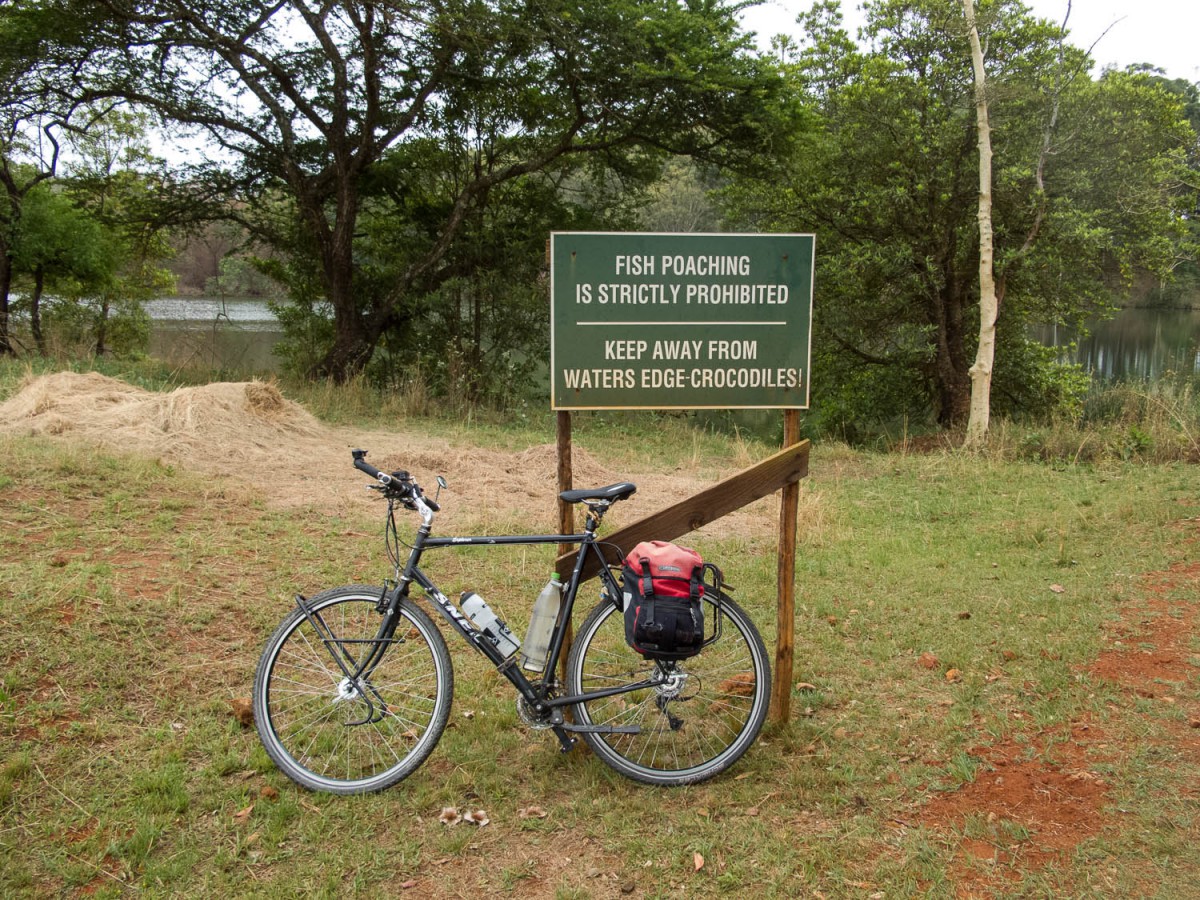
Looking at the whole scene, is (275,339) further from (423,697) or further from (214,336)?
(423,697)

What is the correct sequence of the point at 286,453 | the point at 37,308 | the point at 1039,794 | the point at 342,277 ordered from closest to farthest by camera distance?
1. the point at 1039,794
2. the point at 286,453
3. the point at 342,277
4. the point at 37,308

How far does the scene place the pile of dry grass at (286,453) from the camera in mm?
Answer: 7719

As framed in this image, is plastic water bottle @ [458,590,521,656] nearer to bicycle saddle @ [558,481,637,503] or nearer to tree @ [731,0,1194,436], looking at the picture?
bicycle saddle @ [558,481,637,503]

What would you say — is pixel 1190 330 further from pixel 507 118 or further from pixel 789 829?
pixel 789 829

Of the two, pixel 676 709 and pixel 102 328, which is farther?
pixel 102 328

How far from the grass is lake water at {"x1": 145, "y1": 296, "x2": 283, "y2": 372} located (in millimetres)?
10744

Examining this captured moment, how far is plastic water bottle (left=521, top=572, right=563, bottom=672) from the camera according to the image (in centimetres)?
352

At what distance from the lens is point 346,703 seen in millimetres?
3727

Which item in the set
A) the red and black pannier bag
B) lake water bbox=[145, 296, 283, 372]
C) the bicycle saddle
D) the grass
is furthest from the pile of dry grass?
lake water bbox=[145, 296, 283, 372]

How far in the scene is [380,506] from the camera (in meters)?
7.50

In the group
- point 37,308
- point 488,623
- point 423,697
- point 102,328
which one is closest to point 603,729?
point 488,623

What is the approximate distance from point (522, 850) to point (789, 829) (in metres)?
0.90

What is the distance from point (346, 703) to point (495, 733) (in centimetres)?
63

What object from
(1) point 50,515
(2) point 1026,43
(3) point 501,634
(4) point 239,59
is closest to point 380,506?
(1) point 50,515
